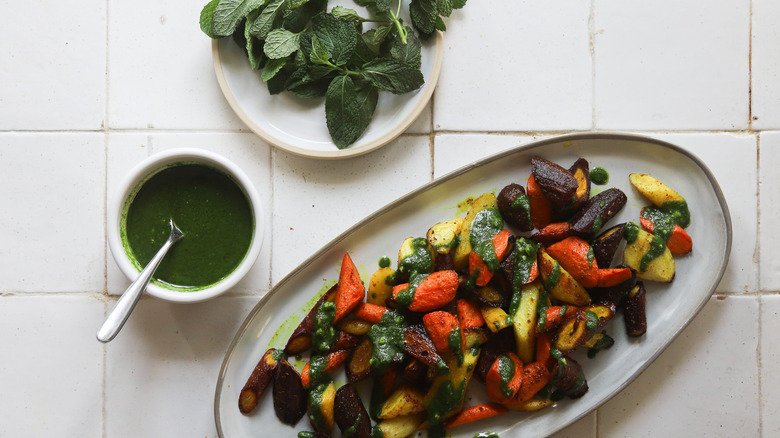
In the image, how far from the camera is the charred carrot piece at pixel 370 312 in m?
1.08

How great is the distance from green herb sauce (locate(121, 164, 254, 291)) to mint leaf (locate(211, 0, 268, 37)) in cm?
26

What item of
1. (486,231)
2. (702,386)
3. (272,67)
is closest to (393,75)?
(272,67)

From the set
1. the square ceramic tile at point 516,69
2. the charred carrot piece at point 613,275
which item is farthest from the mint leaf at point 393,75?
the charred carrot piece at point 613,275

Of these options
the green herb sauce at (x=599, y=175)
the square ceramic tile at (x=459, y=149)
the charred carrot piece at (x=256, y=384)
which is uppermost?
the square ceramic tile at (x=459, y=149)

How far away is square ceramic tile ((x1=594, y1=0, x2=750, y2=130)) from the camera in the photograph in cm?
123

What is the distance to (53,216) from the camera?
122 centimetres

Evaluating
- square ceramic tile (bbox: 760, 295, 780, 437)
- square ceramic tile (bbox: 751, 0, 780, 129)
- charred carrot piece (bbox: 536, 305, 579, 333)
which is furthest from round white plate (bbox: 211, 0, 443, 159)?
square ceramic tile (bbox: 760, 295, 780, 437)

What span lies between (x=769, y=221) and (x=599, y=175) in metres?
0.43

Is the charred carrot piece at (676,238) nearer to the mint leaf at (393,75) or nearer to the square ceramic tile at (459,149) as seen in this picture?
the square ceramic tile at (459,149)

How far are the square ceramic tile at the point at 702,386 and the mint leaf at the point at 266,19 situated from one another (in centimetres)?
103

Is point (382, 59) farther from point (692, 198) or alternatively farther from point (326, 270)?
point (692, 198)

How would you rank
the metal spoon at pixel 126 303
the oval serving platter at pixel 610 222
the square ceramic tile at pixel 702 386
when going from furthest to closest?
the square ceramic tile at pixel 702 386 < the oval serving platter at pixel 610 222 < the metal spoon at pixel 126 303

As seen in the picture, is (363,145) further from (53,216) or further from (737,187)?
(737,187)

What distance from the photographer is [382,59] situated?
111cm
